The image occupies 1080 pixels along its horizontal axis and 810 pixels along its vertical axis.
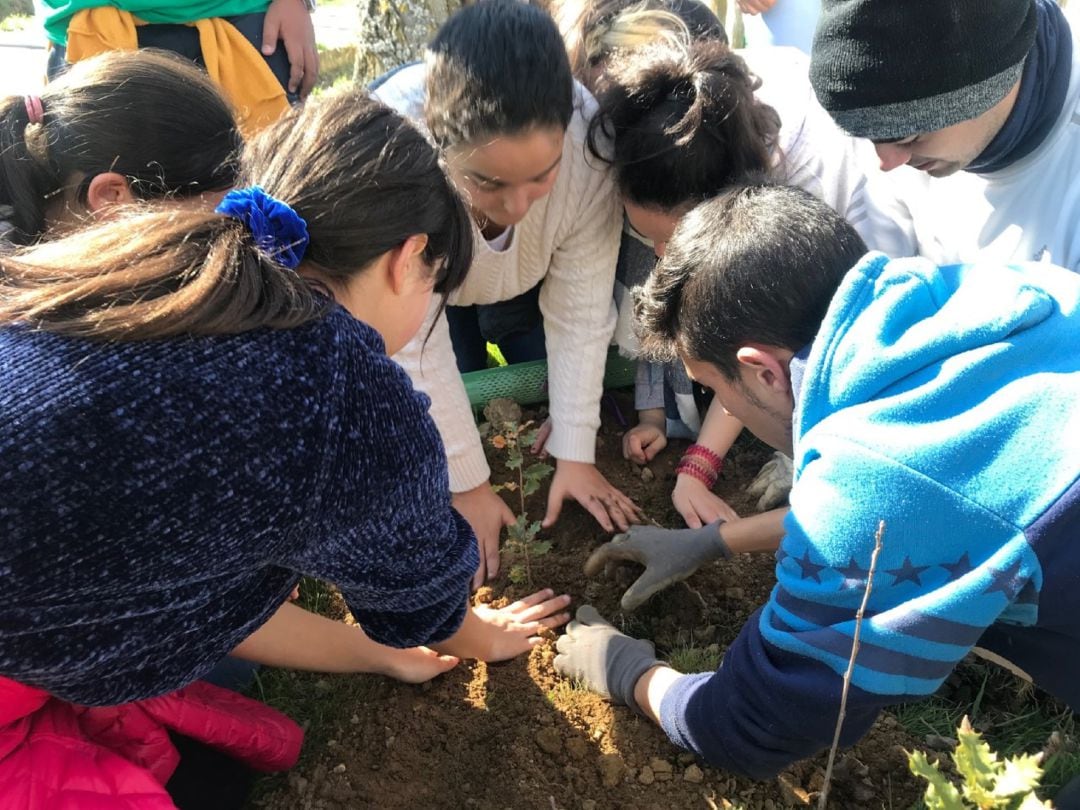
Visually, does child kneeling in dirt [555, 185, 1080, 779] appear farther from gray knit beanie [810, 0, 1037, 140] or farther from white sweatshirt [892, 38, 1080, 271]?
white sweatshirt [892, 38, 1080, 271]

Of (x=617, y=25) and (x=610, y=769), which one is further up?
(x=617, y=25)

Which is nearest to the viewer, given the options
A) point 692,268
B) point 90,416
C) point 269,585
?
point 90,416

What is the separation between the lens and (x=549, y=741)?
197 centimetres

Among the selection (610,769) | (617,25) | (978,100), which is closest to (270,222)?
(610,769)

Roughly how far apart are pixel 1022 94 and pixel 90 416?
198 cm

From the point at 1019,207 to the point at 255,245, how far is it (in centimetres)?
185

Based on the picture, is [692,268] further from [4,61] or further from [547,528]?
[4,61]

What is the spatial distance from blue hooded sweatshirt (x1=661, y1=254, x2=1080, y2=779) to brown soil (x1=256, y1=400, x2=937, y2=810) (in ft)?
1.51

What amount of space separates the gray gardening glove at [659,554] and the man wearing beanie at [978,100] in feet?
3.38

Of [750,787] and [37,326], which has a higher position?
[37,326]

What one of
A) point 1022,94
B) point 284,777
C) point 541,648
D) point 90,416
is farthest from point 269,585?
point 1022,94

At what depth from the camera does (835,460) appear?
1.33m

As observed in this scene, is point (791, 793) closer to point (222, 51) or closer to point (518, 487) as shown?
point (518, 487)

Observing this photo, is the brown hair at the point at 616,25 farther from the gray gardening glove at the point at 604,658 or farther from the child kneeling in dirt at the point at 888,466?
the gray gardening glove at the point at 604,658
